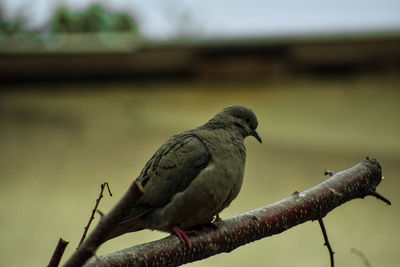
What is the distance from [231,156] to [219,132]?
0.18 meters

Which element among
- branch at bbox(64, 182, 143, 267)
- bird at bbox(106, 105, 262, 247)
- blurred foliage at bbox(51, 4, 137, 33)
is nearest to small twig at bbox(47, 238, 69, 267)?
branch at bbox(64, 182, 143, 267)

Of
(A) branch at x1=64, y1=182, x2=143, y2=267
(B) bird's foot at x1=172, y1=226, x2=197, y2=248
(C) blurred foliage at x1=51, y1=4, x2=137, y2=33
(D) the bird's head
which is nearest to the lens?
(A) branch at x1=64, y1=182, x2=143, y2=267

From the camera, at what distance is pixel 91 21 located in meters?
8.52

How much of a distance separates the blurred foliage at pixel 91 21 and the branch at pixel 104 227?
261 inches

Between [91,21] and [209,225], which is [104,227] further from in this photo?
[91,21]

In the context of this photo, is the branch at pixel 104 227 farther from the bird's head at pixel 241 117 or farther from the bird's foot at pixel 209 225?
the bird's head at pixel 241 117

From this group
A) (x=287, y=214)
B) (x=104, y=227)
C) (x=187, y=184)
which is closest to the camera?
(x=104, y=227)

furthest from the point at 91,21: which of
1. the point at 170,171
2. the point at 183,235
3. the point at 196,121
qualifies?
the point at 183,235

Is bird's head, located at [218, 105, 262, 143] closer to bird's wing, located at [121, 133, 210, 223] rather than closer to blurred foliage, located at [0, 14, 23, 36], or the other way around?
bird's wing, located at [121, 133, 210, 223]

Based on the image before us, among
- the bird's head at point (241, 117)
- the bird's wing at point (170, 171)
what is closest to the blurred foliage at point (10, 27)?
the bird's head at point (241, 117)

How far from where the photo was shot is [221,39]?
15.1ft

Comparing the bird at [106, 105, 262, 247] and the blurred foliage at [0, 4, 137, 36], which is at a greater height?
the blurred foliage at [0, 4, 137, 36]

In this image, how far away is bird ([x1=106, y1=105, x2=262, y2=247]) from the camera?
1976 mm

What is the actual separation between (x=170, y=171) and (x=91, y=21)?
698cm
